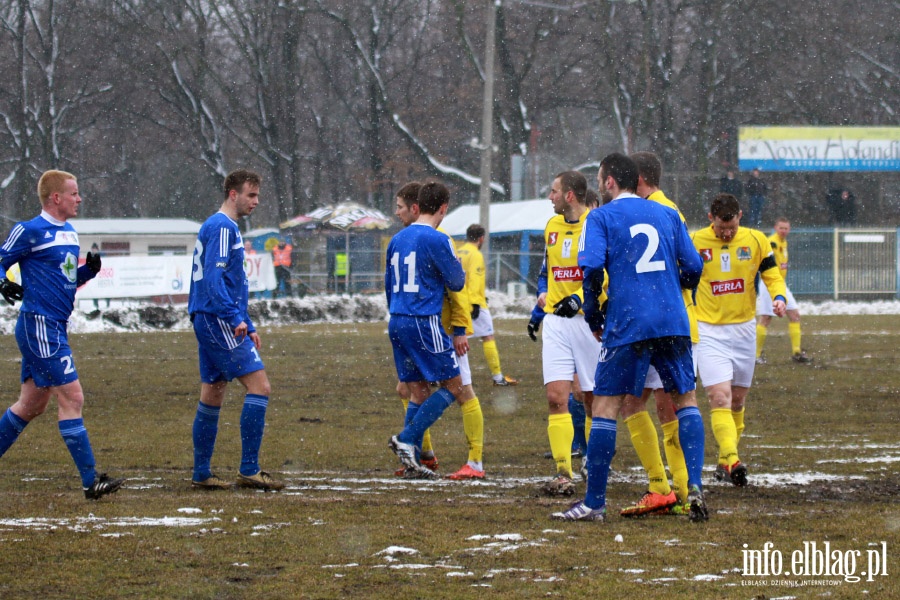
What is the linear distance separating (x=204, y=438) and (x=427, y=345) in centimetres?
157

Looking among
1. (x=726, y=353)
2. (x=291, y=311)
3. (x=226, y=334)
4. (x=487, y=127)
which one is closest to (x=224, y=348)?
(x=226, y=334)

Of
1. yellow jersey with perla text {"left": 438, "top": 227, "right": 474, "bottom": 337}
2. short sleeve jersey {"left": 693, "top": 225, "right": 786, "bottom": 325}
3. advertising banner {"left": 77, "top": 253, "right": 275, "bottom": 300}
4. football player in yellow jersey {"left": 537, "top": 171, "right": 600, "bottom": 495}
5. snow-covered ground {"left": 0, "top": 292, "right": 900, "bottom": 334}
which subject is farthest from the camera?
advertising banner {"left": 77, "top": 253, "right": 275, "bottom": 300}

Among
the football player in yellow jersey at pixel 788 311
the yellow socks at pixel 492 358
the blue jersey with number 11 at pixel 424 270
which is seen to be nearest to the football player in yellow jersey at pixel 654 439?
the blue jersey with number 11 at pixel 424 270

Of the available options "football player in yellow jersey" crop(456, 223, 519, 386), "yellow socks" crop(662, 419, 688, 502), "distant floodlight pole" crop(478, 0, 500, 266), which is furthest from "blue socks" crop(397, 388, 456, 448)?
"distant floodlight pole" crop(478, 0, 500, 266)

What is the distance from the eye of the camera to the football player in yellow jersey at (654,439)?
6348 millimetres

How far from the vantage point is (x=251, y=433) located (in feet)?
23.9

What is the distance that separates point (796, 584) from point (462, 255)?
989 centimetres

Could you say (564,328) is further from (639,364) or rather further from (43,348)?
(43,348)

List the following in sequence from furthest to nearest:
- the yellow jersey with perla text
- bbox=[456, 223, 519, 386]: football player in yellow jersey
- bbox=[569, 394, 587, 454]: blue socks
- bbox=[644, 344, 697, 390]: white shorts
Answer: bbox=[456, 223, 519, 386]: football player in yellow jersey, bbox=[569, 394, 587, 454]: blue socks, the yellow jersey with perla text, bbox=[644, 344, 697, 390]: white shorts

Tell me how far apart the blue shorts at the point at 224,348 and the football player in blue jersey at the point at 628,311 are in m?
2.23

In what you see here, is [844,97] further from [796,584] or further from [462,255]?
[796,584]

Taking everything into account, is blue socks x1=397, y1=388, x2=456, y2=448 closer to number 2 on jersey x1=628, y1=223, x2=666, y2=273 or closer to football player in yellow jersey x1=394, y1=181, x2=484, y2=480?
football player in yellow jersey x1=394, y1=181, x2=484, y2=480

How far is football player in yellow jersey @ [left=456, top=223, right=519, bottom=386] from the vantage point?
1410 centimetres

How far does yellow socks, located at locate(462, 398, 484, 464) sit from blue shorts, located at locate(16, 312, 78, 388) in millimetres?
2635
